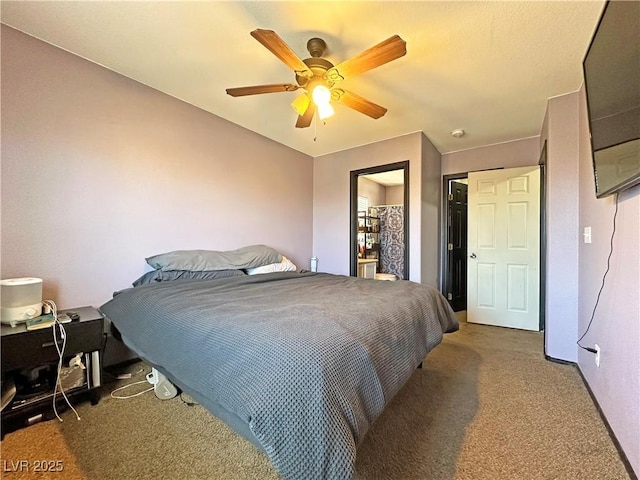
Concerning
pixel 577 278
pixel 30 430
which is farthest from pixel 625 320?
pixel 30 430

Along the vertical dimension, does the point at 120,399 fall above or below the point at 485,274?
below

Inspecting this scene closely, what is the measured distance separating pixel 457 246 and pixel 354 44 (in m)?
3.38

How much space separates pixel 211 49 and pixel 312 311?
194cm

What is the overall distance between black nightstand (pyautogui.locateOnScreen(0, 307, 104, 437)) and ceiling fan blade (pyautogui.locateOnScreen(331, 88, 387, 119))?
2.26m

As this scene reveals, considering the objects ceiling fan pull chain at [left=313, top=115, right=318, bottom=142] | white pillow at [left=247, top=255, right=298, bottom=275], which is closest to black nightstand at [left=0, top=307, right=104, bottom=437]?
white pillow at [left=247, top=255, right=298, bottom=275]

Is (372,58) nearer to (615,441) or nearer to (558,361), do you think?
(615,441)

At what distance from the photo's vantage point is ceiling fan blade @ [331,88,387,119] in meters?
2.09

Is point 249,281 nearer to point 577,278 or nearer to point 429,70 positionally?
point 429,70

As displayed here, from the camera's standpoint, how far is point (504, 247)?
12.2 feet

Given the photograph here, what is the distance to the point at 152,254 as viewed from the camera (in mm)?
2576

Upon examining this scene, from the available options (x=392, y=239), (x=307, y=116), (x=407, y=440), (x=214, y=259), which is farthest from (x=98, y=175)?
(x=392, y=239)

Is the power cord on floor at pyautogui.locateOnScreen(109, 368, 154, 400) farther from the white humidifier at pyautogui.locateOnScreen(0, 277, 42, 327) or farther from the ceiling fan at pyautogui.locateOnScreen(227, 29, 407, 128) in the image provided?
the ceiling fan at pyautogui.locateOnScreen(227, 29, 407, 128)

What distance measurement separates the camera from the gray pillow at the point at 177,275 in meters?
2.36

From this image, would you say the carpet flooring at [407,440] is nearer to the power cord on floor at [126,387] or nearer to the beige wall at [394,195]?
the power cord on floor at [126,387]
